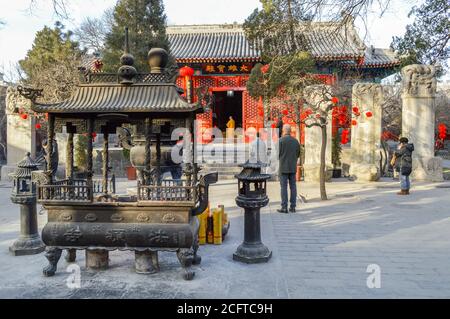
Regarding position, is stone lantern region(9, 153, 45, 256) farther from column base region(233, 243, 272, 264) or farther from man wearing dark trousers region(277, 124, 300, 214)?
man wearing dark trousers region(277, 124, 300, 214)

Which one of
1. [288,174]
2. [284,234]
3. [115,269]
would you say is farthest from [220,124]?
[115,269]

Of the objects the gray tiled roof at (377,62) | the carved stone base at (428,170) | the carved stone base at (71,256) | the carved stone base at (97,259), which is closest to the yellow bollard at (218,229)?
the carved stone base at (97,259)

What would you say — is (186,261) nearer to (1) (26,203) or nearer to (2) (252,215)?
(2) (252,215)

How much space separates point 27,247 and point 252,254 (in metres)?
3.14

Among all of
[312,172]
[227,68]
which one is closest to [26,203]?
[312,172]

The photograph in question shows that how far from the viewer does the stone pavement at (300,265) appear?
406 cm

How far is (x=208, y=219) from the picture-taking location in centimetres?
589

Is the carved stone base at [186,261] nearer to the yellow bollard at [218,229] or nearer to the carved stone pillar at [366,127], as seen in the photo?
the yellow bollard at [218,229]

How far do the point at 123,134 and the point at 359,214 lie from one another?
483 cm

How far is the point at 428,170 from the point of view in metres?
12.6

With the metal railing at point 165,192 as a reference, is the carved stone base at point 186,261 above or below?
below

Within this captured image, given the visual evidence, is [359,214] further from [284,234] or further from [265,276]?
[265,276]

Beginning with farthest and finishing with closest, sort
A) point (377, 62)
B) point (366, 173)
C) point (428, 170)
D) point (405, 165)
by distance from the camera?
point (377, 62) < point (428, 170) < point (366, 173) < point (405, 165)

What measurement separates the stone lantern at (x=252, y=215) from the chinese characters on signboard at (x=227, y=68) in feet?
51.1
